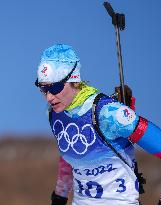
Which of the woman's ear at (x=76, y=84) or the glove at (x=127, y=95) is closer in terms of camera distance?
the woman's ear at (x=76, y=84)

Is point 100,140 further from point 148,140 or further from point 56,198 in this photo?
point 56,198

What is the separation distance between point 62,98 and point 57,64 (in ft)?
0.93

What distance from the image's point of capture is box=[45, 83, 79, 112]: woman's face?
6.95m

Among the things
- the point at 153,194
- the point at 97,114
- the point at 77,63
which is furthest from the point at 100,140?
the point at 153,194

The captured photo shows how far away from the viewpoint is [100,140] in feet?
22.5

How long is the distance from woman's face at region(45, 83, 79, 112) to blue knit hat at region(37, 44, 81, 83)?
0.27 ft

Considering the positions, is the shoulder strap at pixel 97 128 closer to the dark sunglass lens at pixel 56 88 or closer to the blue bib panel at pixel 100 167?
the blue bib panel at pixel 100 167

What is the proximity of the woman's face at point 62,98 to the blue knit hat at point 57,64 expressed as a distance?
0.08 meters

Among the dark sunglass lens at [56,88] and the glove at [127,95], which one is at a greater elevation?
the dark sunglass lens at [56,88]

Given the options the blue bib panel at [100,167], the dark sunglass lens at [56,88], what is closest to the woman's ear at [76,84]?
the dark sunglass lens at [56,88]

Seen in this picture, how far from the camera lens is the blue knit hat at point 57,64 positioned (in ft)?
22.7

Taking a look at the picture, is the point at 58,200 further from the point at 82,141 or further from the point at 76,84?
Result: the point at 76,84

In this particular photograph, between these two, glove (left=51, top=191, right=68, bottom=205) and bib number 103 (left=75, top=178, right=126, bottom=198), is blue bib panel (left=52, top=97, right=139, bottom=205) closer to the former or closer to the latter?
bib number 103 (left=75, top=178, right=126, bottom=198)

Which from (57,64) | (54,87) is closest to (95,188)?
(54,87)
